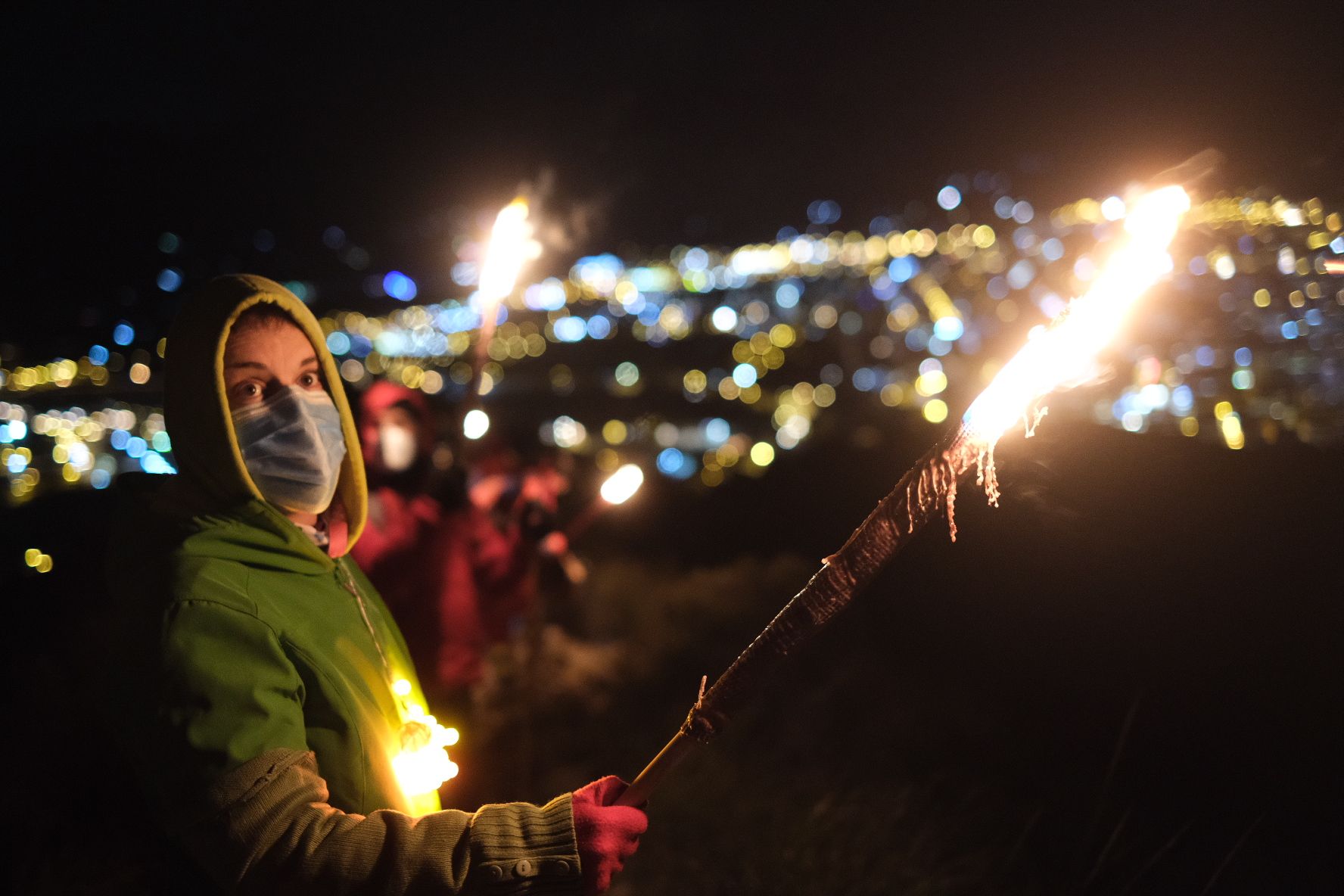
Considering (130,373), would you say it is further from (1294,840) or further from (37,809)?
(1294,840)

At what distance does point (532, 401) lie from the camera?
1737 inches

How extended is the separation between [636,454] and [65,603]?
2031 centimetres

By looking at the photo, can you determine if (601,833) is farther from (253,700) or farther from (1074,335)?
(1074,335)

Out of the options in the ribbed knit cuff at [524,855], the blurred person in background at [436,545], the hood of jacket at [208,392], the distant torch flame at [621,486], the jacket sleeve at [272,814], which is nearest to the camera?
the jacket sleeve at [272,814]

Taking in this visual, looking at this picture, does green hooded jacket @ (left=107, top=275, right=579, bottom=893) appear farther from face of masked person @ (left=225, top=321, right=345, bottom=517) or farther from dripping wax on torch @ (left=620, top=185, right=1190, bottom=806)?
dripping wax on torch @ (left=620, top=185, right=1190, bottom=806)

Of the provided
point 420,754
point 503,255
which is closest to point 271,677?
point 420,754

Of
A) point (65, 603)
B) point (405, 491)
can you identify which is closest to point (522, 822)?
point (405, 491)

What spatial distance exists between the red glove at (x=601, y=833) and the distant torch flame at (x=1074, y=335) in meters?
1.20

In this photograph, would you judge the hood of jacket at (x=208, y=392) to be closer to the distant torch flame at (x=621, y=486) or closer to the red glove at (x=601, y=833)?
the red glove at (x=601, y=833)

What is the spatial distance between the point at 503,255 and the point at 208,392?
11.4ft

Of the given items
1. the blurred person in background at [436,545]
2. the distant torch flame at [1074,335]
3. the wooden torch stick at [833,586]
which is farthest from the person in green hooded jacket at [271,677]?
the blurred person in background at [436,545]

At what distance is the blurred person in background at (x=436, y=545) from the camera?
16.5 feet

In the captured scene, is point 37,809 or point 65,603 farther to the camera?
point 65,603

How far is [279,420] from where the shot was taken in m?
2.25
